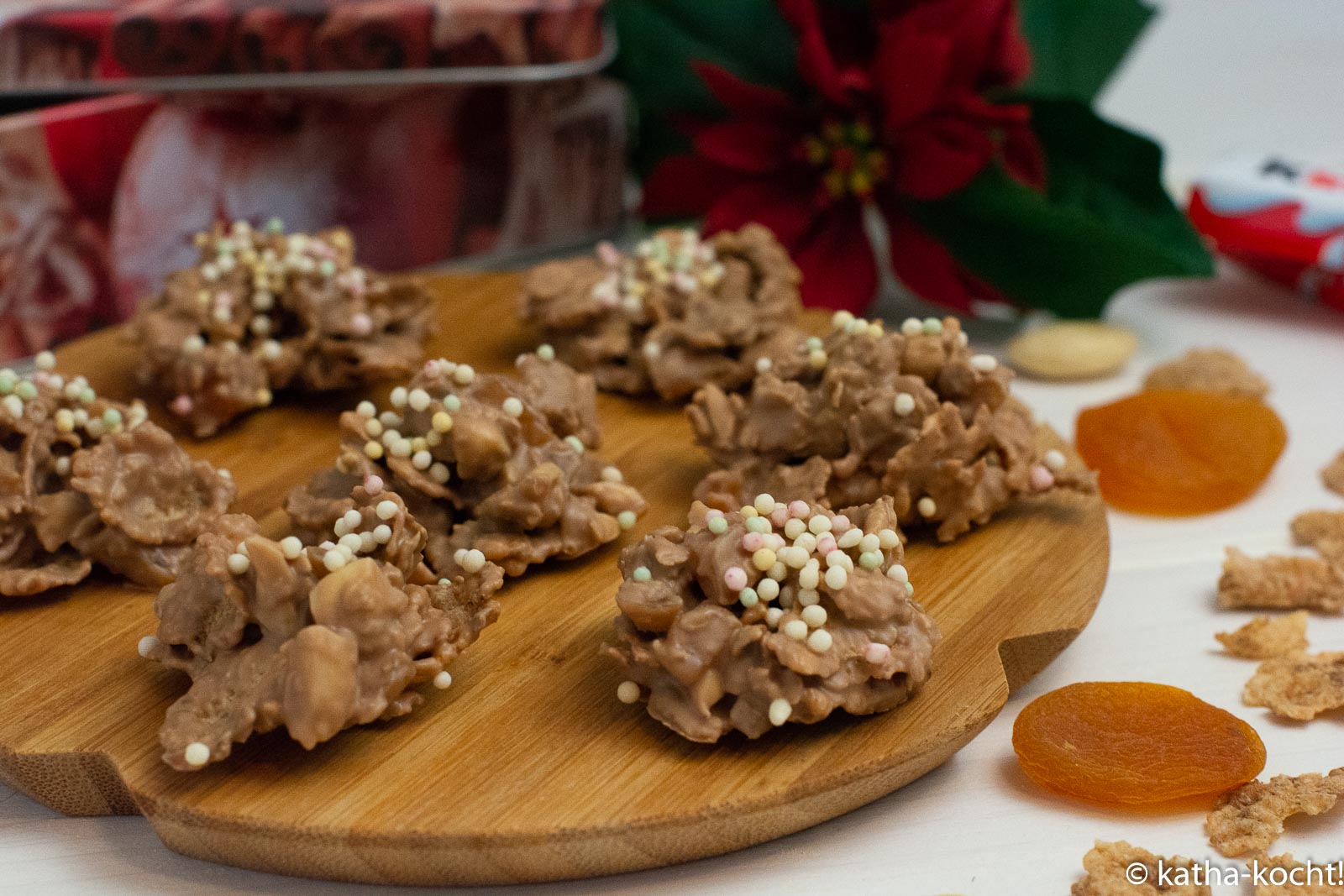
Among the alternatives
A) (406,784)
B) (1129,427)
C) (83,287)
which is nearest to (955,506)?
(1129,427)

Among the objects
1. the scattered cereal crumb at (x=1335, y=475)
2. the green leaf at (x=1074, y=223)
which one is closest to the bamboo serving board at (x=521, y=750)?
the scattered cereal crumb at (x=1335, y=475)

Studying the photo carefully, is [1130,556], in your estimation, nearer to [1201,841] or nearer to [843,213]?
[1201,841]

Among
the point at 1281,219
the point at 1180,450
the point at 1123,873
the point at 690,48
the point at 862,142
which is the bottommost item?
the point at 1123,873

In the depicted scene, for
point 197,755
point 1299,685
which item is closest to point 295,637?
point 197,755

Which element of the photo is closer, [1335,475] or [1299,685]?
[1299,685]

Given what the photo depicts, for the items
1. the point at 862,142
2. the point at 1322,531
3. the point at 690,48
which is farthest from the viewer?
the point at 690,48

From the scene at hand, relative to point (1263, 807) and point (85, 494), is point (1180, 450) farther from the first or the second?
point (85, 494)

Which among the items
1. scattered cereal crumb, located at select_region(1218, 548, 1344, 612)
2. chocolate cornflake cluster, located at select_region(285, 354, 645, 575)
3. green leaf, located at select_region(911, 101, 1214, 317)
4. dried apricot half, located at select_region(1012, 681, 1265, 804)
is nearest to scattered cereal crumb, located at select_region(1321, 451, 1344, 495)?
scattered cereal crumb, located at select_region(1218, 548, 1344, 612)
